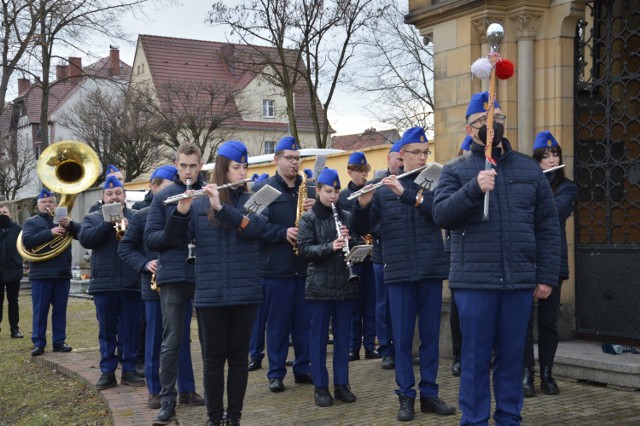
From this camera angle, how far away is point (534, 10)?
32.2ft

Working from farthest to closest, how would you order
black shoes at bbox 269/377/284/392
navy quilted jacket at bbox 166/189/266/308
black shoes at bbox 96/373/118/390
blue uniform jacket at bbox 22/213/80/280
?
blue uniform jacket at bbox 22/213/80/280
black shoes at bbox 96/373/118/390
black shoes at bbox 269/377/284/392
navy quilted jacket at bbox 166/189/266/308

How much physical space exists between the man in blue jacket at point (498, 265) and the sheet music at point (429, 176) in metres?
0.92

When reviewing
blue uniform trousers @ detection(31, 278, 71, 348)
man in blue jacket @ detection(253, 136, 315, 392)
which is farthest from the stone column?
blue uniform trousers @ detection(31, 278, 71, 348)

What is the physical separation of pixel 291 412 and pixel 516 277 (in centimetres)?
274

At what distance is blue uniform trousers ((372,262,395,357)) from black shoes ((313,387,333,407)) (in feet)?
6.32

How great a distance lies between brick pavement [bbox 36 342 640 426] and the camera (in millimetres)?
7320

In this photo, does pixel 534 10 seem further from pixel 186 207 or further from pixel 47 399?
pixel 47 399

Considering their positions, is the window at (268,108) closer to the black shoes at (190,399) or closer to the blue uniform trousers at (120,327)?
the blue uniform trousers at (120,327)

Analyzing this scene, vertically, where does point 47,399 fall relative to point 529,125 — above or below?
below

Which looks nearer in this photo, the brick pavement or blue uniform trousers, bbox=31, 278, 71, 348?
the brick pavement

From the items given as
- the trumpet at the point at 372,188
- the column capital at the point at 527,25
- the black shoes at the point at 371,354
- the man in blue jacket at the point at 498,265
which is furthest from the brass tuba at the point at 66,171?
the man in blue jacket at the point at 498,265

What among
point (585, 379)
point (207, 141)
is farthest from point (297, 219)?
point (207, 141)

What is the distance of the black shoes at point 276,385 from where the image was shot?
348 inches

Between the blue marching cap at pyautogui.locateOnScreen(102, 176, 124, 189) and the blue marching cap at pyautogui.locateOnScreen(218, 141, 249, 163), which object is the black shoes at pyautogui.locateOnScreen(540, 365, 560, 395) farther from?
the blue marching cap at pyautogui.locateOnScreen(102, 176, 124, 189)
